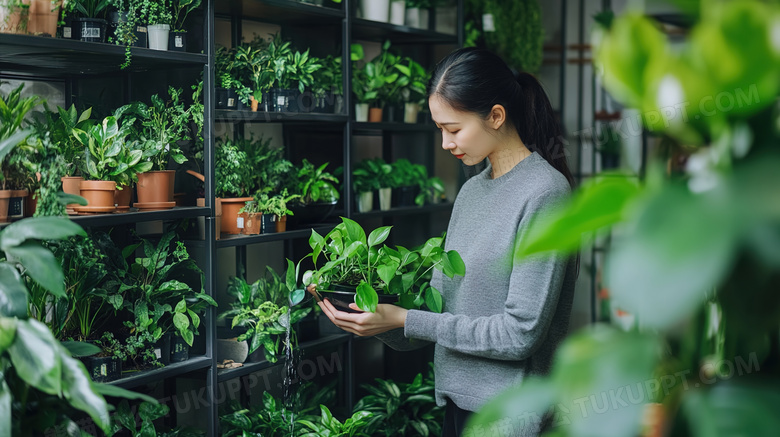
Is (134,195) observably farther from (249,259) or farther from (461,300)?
(461,300)

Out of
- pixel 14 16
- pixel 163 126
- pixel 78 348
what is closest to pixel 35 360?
pixel 78 348

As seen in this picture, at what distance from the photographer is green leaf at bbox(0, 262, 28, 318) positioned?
4.40ft

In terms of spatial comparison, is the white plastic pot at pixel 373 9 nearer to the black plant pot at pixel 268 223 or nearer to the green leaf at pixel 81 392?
the black plant pot at pixel 268 223

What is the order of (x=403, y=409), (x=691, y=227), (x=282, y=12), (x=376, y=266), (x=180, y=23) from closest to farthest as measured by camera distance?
(x=691, y=227) → (x=376, y=266) → (x=180, y=23) → (x=282, y=12) → (x=403, y=409)

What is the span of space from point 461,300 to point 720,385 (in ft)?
4.06

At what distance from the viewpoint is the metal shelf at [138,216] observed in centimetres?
210

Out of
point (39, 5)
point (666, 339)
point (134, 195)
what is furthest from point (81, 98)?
point (666, 339)

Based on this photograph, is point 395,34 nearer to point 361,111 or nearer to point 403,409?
point 361,111

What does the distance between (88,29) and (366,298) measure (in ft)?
3.72

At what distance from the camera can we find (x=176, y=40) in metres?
2.48

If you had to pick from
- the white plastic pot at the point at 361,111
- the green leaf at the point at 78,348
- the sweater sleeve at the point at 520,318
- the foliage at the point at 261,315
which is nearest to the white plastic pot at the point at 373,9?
the white plastic pot at the point at 361,111

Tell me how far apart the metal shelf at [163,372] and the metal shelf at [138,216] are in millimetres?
464

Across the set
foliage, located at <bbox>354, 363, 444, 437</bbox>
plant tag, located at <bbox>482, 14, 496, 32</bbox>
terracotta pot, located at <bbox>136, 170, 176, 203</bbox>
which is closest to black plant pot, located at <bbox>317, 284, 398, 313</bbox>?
terracotta pot, located at <bbox>136, 170, 176, 203</bbox>

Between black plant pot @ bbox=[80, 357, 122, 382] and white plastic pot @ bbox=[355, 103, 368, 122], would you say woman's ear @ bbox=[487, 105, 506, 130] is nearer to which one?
black plant pot @ bbox=[80, 357, 122, 382]
